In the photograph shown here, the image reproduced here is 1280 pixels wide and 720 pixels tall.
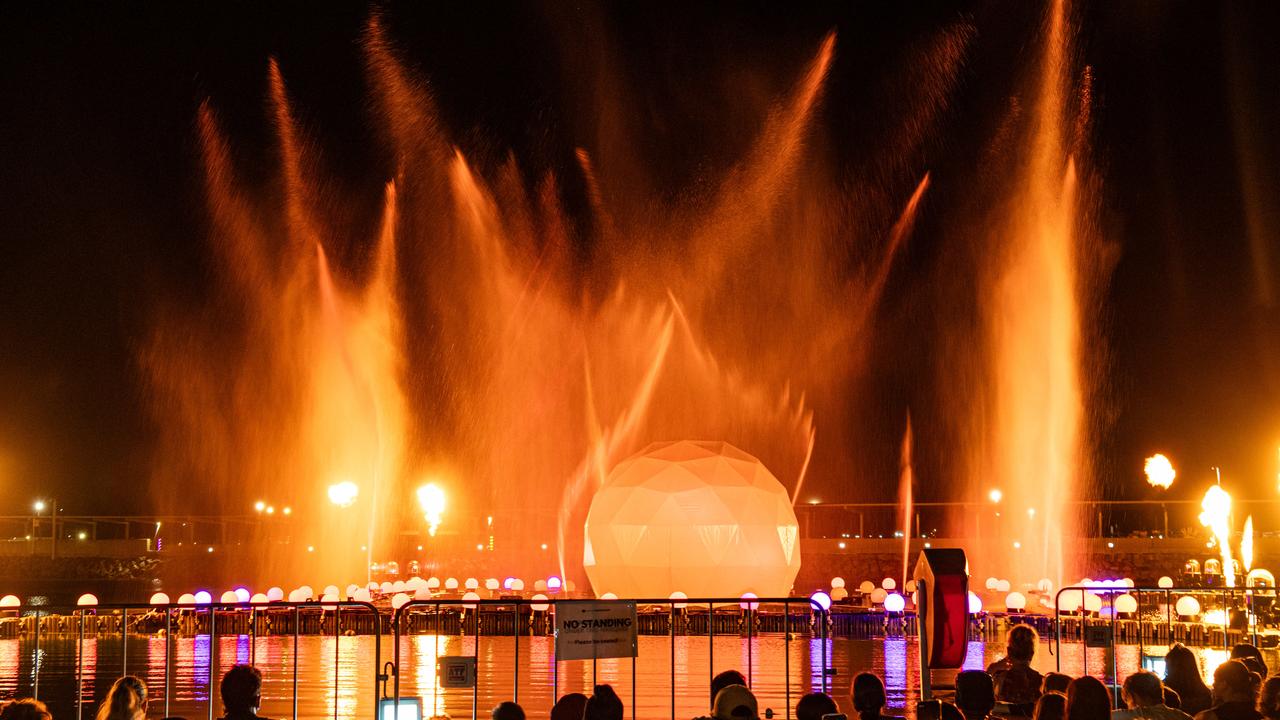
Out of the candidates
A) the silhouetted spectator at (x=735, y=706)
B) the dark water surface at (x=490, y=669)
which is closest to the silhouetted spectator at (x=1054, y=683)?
the silhouetted spectator at (x=735, y=706)

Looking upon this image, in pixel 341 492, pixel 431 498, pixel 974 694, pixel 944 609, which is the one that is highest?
pixel 341 492

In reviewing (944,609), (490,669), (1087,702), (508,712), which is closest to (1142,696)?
(1087,702)

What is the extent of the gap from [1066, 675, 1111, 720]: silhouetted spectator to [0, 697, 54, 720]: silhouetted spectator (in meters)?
7.13

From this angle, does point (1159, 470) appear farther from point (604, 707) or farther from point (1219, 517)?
point (604, 707)

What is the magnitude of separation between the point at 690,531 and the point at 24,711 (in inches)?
1063

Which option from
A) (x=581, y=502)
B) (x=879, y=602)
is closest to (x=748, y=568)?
(x=879, y=602)

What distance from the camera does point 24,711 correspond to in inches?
312

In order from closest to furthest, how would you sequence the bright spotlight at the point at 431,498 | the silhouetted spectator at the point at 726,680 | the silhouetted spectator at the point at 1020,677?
1. the silhouetted spectator at the point at 726,680
2. the silhouetted spectator at the point at 1020,677
3. the bright spotlight at the point at 431,498

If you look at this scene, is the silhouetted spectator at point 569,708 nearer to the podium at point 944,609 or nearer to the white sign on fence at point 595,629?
the white sign on fence at point 595,629

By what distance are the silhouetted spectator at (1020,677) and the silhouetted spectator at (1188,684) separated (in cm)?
114

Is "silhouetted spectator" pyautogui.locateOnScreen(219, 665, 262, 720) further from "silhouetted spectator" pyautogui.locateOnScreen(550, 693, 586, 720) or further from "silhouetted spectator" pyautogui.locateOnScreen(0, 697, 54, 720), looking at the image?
"silhouetted spectator" pyautogui.locateOnScreen(550, 693, 586, 720)

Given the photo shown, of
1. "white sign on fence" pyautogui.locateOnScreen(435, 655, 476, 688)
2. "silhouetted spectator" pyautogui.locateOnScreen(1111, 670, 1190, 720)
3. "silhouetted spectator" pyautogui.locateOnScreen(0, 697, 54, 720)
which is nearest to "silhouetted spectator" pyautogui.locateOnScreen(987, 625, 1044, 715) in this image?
"silhouetted spectator" pyautogui.locateOnScreen(1111, 670, 1190, 720)

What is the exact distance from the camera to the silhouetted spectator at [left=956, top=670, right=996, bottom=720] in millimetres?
9984

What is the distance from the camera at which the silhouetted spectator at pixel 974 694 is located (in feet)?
32.8
